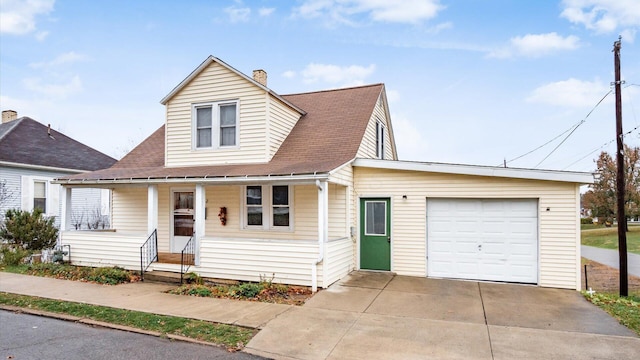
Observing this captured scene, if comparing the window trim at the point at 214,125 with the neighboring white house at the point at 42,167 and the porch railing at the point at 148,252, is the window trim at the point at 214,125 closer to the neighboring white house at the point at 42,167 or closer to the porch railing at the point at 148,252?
the porch railing at the point at 148,252

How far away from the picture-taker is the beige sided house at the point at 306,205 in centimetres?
914

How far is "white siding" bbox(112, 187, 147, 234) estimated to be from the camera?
12859mm

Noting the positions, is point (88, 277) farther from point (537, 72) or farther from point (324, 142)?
point (537, 72)

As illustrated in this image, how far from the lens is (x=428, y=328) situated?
611cm

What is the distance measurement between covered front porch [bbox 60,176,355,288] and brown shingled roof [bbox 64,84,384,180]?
1.39 feet

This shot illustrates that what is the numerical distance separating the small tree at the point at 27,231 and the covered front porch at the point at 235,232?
7.60 feet

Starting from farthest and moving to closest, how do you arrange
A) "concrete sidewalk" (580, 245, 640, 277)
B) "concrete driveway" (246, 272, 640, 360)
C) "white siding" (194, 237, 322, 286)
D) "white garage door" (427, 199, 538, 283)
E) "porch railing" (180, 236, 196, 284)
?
"concrete sidewalk" (580, 245, 640, 277), "porch railing" (180, 236, 196, 284), "white garage door" (427, 199, 538, 283), "white siding" (194, 237, 322, 286), "concrete driveway" (246, 272, 640, 360)

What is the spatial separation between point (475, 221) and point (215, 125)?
26.5 ft

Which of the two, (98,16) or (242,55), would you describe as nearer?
(98,16)

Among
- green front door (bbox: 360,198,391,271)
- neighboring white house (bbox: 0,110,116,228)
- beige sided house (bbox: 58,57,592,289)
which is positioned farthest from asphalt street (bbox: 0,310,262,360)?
neighboring white house (bbox: 0,110,116,228)

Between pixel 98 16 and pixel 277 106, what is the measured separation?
835 cm

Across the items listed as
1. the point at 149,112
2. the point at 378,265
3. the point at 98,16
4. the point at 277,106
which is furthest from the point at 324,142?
the point at 149,112

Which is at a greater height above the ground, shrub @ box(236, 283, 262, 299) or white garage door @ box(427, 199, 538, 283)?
white garage door @ box(427, 199, 538, 283)

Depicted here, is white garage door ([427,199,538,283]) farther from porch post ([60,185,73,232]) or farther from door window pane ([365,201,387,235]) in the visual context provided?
porch post ([60,185,73,232])
